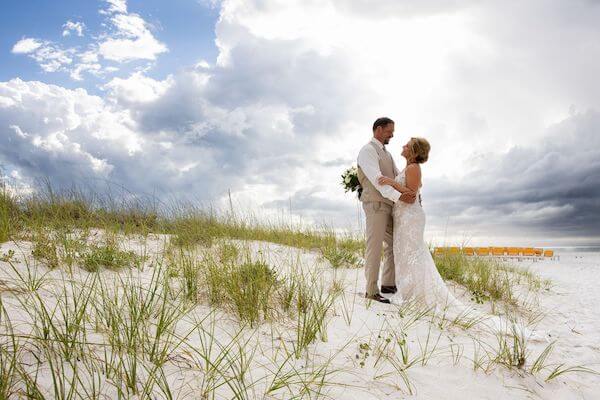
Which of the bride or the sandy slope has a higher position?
the bride

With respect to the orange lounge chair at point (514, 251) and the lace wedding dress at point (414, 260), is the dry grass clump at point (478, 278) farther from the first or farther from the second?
the orange lounge chair at point (514, 251)

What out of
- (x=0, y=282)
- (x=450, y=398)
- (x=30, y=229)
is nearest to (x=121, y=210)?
(x=30, y=229)

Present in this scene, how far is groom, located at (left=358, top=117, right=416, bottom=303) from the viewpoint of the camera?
5.31 meters

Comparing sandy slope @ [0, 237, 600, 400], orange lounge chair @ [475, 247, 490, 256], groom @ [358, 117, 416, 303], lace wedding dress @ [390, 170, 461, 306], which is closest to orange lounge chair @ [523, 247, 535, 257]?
orange lounge chair @ [475, 247, 490, 256]

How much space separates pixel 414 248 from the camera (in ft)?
17.7

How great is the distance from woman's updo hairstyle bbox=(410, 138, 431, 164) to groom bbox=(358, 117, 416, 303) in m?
0.47

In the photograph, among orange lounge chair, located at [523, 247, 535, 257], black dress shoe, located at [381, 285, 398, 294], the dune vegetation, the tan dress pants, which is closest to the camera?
the dune vegetation

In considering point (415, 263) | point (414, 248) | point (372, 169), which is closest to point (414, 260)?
point (415, 263)

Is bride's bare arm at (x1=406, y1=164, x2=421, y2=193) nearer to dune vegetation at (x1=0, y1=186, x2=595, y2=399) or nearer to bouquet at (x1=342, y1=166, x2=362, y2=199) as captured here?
dune vegetation at (x1=0, y1=186, x2=595, y2=399)

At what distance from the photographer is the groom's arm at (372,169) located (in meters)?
5.18

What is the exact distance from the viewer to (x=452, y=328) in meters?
4.53

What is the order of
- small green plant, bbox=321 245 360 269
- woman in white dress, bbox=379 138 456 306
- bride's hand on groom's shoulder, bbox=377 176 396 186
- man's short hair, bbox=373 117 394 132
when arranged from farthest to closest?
small green plant, bbox=321 245 360 269
man's short hair, bbox=373 117 394 132
woman in white dress, bbox=379 138 456 306
bride's hand on groom's shoulder, bbox=377 176 396 186

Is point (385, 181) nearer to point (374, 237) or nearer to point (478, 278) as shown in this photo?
point (374, 237)

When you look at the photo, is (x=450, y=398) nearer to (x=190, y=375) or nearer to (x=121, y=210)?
(x=190, y=375)
